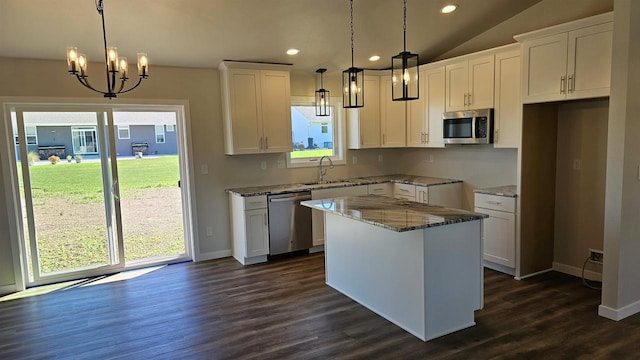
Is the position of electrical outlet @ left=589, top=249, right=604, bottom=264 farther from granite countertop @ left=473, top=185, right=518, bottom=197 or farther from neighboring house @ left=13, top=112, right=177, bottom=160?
neighboring house @ left=13, top=112, right=177, bottom=160

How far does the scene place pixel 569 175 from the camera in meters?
4.32

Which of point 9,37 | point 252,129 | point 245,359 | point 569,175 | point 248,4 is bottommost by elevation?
point 245,359

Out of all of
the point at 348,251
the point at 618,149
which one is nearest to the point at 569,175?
the point at 618,149

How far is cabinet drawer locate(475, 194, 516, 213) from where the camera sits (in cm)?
423

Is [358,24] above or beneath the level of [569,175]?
above

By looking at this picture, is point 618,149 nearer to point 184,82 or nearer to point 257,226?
point 257,226

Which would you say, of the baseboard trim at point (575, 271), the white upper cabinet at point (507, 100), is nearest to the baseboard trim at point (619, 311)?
the baseboard trim at point (575, 271)

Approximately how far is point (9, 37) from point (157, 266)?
2.84m

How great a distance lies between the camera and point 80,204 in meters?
4.67

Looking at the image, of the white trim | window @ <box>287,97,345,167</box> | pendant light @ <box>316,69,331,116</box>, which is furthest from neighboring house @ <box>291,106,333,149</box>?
the white trim

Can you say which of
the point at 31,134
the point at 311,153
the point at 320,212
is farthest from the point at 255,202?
the point at 31,134

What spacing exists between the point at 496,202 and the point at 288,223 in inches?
96.9

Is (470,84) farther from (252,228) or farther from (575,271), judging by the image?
(252,228)

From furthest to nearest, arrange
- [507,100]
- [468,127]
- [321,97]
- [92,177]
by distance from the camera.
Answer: [321,97], [468,127], [92,177], [507,100]
